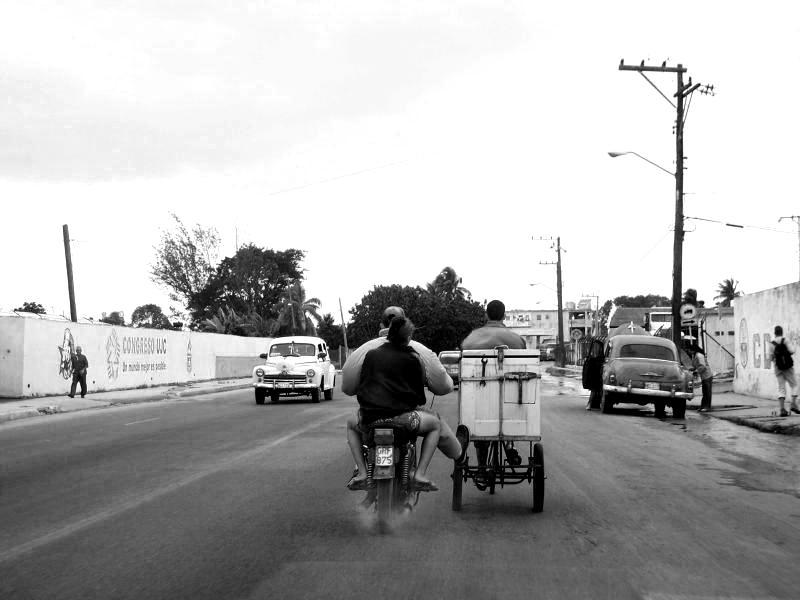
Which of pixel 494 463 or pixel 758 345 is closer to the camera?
pixel 494 463

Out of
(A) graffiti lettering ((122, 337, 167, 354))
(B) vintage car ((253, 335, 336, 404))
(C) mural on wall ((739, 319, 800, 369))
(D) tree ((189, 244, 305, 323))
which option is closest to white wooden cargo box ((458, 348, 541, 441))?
(C) mural on wall ((739, 319, 800, 369))

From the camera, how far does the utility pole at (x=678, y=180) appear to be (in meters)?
30.0

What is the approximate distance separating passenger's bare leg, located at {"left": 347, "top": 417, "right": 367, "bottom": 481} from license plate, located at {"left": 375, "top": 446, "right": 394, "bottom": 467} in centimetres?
32

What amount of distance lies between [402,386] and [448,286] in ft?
316

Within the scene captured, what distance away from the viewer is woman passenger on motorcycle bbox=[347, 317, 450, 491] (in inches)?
287

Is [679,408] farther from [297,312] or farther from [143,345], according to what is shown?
[297,312]

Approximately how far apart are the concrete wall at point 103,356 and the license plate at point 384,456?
24.3 metres

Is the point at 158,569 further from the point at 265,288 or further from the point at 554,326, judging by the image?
the point at 554,326

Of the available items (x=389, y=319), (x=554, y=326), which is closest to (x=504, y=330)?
(x=389, y=319)

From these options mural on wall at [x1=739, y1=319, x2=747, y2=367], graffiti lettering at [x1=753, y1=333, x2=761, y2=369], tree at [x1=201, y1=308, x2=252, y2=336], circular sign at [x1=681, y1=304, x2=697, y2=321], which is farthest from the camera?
tree at [x1=201, y1=308, x2=252, y2=336]

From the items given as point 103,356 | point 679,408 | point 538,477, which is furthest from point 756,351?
point 103,356

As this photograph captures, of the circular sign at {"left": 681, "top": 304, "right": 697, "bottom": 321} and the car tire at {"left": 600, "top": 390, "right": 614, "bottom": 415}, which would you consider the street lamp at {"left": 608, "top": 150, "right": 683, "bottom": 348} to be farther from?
the car tire at {"left": 600, "top": 390, "right": 614, "bottom": 415}

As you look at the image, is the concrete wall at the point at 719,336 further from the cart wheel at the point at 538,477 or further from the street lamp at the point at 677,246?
the cart wheel at the point at 538,477

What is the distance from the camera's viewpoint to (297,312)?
264 feet
